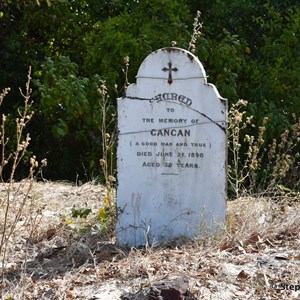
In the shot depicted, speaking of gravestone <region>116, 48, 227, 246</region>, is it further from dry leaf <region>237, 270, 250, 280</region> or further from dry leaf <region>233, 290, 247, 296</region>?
dry leaf <region>233, 290, 247, 296</region>

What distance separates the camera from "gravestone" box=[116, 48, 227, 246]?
6.23 meters

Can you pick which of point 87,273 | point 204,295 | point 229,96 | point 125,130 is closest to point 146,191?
point 125,130

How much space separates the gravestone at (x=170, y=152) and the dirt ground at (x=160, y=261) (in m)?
0.21

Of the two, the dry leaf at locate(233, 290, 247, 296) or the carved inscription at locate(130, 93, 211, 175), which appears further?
the carved inscription at locate(130, 93, 211, 175)

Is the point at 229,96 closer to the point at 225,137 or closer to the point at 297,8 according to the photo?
the point at 297,8

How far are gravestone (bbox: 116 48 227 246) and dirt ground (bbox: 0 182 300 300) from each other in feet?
0.70

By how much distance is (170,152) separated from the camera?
6.25m

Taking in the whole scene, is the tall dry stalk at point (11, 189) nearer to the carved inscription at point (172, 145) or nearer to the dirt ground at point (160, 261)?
the dirt ground at point (160, 261)

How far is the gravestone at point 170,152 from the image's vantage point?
6.23 meters

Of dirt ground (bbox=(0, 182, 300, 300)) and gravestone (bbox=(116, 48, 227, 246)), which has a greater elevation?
gravestone (bbox=(116, 48, 227, 246))

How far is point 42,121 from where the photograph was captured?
39.5 feet

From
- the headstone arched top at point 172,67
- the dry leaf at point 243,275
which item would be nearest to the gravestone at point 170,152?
the headstone arched top at point 172,67

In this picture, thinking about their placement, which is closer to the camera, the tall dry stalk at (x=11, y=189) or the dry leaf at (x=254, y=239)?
the tall dry stalk at (x=11, y=189)

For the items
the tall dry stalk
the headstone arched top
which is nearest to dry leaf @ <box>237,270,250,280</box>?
the tall dry stalk
